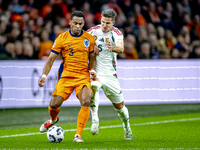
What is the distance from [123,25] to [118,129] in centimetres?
633

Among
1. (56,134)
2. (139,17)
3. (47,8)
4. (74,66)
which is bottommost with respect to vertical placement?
(56,134)

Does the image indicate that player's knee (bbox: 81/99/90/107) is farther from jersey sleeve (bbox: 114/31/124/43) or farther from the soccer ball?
jersey sleeve (bbox: 114/31/124/43)

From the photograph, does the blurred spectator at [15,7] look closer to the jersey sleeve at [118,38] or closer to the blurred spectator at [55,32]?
the blurred spectator at [55,32]

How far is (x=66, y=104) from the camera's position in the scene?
12000 mm

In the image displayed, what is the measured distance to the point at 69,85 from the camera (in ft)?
21.0

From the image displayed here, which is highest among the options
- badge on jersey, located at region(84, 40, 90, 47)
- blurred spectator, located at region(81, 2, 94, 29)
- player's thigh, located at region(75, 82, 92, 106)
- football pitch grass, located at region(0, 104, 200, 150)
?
blurred spectator, located at region(81, 2, 94, 29)

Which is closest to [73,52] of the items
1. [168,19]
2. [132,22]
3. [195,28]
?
[132,22]

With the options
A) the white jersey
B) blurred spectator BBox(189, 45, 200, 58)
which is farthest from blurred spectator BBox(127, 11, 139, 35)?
the white jersey

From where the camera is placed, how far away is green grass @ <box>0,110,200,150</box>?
5.96 m

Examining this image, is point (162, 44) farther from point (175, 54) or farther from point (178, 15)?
point (178, 15)

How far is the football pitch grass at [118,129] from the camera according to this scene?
20.0 feet

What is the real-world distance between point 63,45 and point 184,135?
277cm

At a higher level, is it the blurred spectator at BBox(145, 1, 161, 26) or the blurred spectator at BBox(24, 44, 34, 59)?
the blurred spectator at BBox(145, 1, 161, 26)

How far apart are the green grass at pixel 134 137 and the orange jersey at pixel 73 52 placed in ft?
3.67
